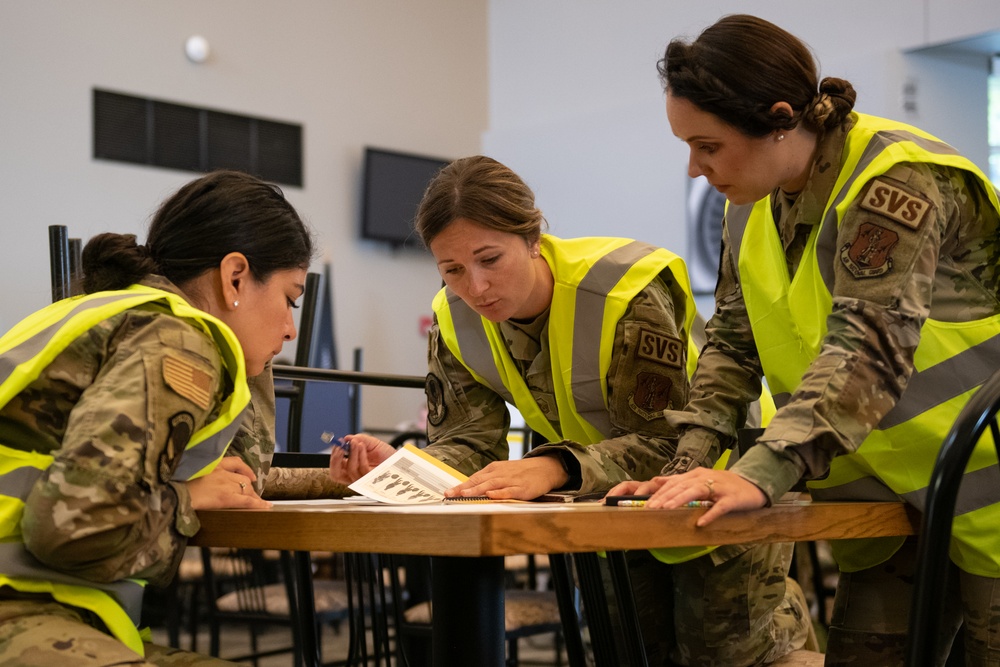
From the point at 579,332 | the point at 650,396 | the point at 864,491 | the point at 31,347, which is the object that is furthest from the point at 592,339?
the point at 31,347

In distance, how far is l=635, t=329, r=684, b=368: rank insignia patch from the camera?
5.69 ft

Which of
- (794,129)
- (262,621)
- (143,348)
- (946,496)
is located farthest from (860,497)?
(262,621)

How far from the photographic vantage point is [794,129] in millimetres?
1378

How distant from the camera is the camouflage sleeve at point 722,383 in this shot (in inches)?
60.2

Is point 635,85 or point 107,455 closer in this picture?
point 107,455

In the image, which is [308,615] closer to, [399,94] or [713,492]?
[713,492]

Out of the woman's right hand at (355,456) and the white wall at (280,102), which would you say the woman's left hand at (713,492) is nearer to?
the woman's right hand at (355,456)

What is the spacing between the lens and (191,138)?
6.71 m

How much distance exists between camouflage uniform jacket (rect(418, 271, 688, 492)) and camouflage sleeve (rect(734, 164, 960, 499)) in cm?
37

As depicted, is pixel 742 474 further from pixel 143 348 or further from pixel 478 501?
pixel 143 348

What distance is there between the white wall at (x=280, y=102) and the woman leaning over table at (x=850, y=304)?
520cm

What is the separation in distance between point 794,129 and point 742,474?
18.8 inches

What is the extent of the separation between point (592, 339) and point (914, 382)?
0.56m

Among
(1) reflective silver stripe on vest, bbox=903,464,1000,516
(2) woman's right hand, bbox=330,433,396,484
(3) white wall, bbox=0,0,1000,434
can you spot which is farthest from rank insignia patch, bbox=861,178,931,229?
(3) white wall, bbox=0,0,1000,434
